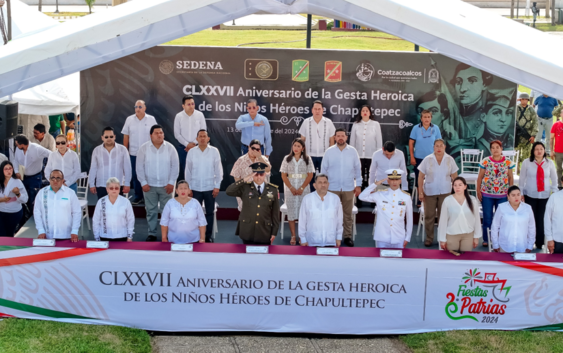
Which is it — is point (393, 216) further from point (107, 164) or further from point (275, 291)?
point (107, 164)

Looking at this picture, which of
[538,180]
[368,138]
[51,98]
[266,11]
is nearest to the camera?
[266,11]

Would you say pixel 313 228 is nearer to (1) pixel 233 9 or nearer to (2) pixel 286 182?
(2) pixel 286 182

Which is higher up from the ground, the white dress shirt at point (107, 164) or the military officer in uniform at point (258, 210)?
the white dress shirt at point (107, 164)

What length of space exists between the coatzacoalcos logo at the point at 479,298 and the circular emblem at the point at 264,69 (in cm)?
605

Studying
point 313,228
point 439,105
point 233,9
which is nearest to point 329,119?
point 439,105

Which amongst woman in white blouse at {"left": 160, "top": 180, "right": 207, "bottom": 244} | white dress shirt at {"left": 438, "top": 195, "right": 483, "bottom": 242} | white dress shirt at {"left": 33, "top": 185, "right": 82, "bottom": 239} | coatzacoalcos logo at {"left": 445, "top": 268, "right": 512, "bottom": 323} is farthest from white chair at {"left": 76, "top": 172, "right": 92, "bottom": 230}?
coatzacoalcos logo at {"left": 445, "top": 268, "right": 512, "bottom": 323}

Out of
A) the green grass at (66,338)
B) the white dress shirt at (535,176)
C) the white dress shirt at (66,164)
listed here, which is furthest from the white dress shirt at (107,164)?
the white dress shirt at (535,176)

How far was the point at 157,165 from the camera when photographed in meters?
10.2

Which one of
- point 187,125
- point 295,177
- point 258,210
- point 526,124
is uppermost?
point 526,124

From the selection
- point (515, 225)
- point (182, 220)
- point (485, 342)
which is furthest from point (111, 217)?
point (515, 225)

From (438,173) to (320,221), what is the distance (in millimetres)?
2605

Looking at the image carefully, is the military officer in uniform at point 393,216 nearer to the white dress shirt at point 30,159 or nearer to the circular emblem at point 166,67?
the circular emblem at point 166,67

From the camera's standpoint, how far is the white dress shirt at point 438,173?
10.2 metres

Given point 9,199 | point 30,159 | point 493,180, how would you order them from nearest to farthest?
point 9,199
point 493,180
point 30,159
